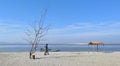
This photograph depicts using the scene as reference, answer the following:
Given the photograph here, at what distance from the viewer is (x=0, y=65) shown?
60.7ft

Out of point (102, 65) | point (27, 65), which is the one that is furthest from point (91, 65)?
point (27, 65)

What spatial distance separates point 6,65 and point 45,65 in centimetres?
259

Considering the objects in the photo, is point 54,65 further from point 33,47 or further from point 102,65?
point 33,47

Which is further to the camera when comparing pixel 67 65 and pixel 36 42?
pixel 36 42

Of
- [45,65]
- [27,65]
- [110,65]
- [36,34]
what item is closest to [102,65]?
[110,65]

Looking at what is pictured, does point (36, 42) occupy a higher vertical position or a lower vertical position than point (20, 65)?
higher

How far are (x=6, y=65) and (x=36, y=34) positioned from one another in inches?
378

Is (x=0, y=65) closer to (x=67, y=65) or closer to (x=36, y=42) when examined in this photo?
(x=67, y=65)

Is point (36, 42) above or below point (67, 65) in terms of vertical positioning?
above

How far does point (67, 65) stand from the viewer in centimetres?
1855

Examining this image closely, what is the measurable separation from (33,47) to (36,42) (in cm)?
63

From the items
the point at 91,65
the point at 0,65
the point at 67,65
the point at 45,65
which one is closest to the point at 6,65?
the point at 0,65

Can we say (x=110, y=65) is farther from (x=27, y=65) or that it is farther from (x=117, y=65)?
(x=27, y=65)

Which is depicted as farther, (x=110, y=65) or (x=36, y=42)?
(x=36, y=42)
